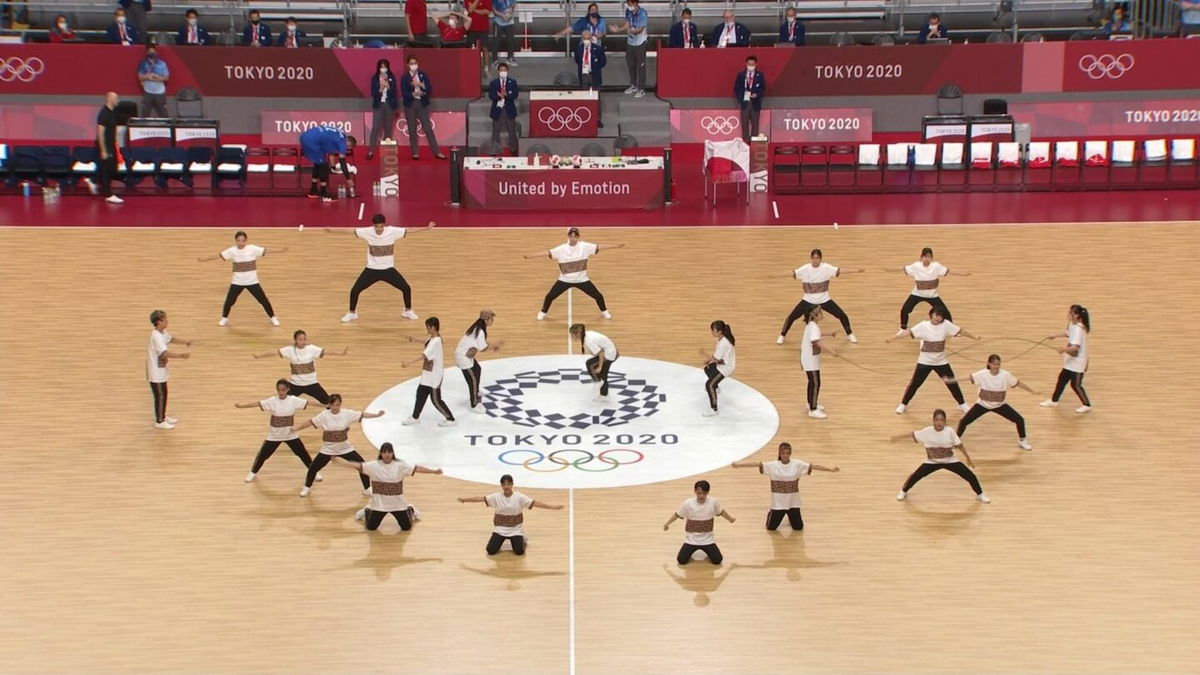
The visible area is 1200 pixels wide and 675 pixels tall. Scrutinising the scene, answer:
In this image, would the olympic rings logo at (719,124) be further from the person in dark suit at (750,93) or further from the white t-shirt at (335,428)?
the white t-shirt at (335,428)

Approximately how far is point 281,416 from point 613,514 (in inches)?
173

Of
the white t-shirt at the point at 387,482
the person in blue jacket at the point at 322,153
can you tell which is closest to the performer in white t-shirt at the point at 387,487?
the white t-shirt at the point at 387,482

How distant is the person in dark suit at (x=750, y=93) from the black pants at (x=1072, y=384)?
51.8 ft

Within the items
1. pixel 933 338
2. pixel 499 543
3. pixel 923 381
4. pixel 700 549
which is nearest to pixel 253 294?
pixel 499 543

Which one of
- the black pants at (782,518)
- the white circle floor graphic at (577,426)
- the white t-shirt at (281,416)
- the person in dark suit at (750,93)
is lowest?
the black pants at (782,518)

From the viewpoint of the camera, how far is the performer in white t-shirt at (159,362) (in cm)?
2014

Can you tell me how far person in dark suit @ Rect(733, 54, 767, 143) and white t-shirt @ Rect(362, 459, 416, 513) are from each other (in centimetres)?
2034

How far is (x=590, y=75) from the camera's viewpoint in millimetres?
36594

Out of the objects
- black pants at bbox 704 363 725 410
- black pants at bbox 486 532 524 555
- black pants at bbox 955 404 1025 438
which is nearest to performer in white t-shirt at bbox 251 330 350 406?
black pants at bbox 486 532 524 555

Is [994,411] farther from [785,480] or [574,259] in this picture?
[574,259]

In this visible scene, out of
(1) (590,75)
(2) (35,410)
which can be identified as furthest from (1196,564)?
(1) (590,75)

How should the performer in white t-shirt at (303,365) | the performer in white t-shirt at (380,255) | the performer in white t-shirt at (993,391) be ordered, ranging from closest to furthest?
the performer in white t-shirt at (993,391) < the performer in white t-shirt at (303,365) < the performer in white t-shirt at (380,255)

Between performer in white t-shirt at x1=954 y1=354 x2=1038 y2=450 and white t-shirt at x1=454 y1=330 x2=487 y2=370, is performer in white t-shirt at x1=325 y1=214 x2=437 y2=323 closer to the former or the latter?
white t-shirt at x1=454 y1=330 x2=487 y2=370

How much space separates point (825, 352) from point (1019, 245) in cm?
694
